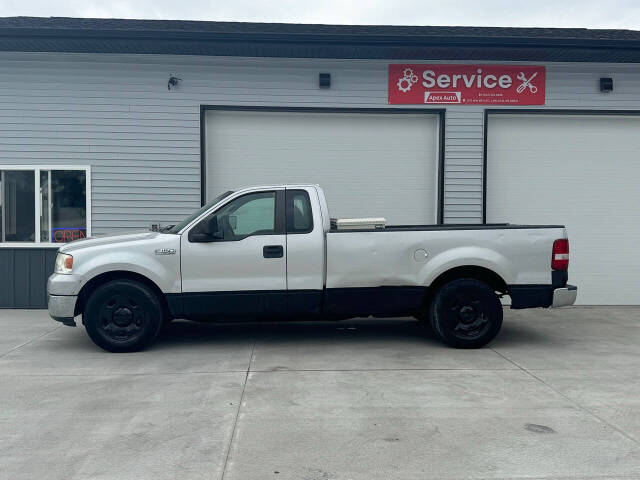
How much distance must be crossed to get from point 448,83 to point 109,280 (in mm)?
6852

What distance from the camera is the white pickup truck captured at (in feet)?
23.9

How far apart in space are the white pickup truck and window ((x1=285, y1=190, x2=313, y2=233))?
1 centimetres

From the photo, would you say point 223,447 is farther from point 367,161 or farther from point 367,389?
point 367,161

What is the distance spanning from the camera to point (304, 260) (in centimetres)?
739

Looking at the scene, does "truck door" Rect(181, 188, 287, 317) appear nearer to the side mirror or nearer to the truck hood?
the side mirror

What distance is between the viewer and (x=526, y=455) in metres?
4.26

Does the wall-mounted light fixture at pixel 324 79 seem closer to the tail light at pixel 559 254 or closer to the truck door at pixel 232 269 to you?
the truck door at pixel 232 269

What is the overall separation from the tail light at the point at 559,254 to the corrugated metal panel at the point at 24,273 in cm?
801

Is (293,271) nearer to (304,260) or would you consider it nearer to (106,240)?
(304,260)

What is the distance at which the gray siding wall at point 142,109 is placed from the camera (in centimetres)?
1073

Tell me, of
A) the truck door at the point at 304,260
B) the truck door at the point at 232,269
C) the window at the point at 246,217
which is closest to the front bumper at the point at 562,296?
the truck door at the point at 304,260

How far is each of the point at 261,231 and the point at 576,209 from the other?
658 cm

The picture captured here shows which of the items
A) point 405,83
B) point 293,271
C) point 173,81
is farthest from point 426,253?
point 173,81

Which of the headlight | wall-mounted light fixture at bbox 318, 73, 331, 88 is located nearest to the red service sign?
wall-mounted light fixture at bbox 318, 73, 331, 88
